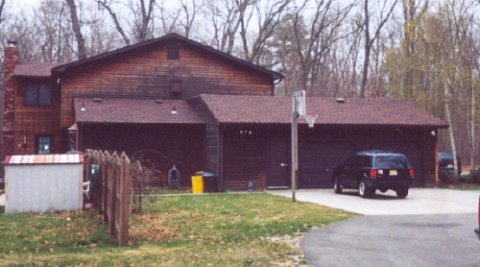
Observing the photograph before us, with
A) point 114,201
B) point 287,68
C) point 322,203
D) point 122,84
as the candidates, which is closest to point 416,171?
point 322,203

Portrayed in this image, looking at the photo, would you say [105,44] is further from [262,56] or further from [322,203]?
[322,203]

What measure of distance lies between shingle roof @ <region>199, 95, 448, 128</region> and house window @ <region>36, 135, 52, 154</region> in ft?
28.7

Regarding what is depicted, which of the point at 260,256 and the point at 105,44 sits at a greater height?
the point at 105,44

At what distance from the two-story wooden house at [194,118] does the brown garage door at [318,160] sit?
44mm

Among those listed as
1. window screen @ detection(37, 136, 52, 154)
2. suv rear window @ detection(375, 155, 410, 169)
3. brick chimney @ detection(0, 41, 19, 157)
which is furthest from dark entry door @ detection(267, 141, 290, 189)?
brick chimney @ detection(0, 41, 19, 157)

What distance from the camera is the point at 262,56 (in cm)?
5681

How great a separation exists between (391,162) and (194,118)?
9359 millimetres

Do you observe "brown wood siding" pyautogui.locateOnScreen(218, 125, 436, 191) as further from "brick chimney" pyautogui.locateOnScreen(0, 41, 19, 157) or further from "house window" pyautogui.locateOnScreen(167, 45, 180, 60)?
"brick chimney" pyautogui.locateOnScreen(0, 41, 19, 157)

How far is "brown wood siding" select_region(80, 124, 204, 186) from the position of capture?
27250 mm

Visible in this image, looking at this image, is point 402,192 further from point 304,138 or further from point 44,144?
point 44,144

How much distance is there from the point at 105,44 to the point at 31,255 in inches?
1715

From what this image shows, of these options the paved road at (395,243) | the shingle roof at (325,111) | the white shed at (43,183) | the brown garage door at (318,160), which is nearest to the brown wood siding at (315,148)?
the brown garage door at (318,160)

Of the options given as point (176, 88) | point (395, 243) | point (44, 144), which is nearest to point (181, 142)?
point (176, 88)

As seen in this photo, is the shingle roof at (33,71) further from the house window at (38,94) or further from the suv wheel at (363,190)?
the suv wheel at (363,190)
